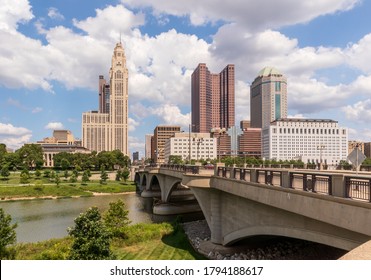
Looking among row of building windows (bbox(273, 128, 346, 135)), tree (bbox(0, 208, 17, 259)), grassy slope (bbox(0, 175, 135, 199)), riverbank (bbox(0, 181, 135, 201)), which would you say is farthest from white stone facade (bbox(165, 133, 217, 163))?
tree (bbox(0, 208, 17, 259))

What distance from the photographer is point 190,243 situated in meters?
25.8

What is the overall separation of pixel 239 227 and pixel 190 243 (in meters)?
8.28

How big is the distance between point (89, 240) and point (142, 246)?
9484 millimetres

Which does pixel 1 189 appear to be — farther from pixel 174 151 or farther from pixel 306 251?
pixel 174 151

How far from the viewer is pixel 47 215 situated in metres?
44.3

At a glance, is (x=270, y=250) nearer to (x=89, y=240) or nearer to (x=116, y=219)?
(x=89, y=240)

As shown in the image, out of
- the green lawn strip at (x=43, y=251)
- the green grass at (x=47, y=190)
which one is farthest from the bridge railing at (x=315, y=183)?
the green grass at (x=47, y=190)

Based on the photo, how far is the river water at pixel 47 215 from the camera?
3309 cm

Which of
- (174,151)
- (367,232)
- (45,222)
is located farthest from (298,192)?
(174,151)

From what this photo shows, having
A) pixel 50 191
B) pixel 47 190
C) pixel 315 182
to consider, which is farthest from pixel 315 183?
pixel 47 190

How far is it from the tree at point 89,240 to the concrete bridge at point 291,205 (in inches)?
335

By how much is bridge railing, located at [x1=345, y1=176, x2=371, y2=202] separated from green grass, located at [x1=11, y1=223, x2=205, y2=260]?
14990mm

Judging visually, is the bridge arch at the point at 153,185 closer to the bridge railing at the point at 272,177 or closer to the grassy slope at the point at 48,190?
the grassy slope at the point at 48,190

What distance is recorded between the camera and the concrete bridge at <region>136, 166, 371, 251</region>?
8906mm
